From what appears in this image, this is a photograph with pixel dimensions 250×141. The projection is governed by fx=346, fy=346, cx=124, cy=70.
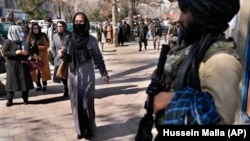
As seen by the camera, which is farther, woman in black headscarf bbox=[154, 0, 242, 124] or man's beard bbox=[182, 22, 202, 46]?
man's beard bbox=[182, 22, 202, 46]

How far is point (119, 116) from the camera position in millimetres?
5855

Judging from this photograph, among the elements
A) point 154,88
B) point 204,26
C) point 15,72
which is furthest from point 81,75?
point 204,26

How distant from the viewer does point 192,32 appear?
1.51 meters

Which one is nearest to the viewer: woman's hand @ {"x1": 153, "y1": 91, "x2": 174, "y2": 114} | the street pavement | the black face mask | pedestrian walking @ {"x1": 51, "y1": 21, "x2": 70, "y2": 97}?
woman's hand @ {"x1": 153, "y1": 91, "x2": 174, "y2": 114}

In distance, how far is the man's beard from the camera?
149 cm

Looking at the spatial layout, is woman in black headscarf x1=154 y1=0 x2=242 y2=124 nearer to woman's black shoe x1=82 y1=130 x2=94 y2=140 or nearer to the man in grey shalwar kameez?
the man in grey shalwar kameez

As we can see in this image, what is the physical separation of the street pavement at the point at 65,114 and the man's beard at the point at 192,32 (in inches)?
131

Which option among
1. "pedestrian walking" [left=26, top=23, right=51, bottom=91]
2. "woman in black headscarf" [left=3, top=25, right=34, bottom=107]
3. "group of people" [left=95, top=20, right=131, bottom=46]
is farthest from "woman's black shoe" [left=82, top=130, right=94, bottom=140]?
"group of people" [left=95, top=20, right=131, bottom=46]

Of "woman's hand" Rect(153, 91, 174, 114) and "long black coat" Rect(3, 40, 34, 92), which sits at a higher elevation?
"woman's hand" Rect(153, 91, 174, 114)

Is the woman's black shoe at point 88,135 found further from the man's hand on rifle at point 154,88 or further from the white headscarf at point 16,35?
the man's hand on rifle at point 154,88

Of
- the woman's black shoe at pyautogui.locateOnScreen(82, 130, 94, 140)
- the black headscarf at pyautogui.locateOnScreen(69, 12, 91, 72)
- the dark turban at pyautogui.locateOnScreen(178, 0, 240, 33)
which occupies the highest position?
the dark turban at pyautogui.locateOnScreen(178, 0, 240, 33)

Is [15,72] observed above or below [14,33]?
below

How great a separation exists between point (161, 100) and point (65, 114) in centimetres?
479

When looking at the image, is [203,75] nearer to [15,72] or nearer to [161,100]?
[161,100]
